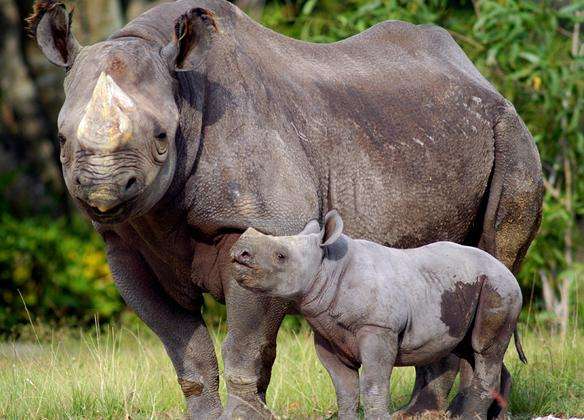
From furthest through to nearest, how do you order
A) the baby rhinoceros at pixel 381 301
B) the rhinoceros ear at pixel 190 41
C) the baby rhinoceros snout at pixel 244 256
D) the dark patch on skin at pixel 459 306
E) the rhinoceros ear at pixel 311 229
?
the rhinoceros ear at pixel 190 41 < the dark patch on skin at pixel 459 306 < the rhinoceros ear at pixel 311 229 < the baby rhinoceros at pixel 381 301 < the baby rhinoceros snout at pixel 244 256

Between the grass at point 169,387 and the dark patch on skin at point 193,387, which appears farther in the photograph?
the grass at point 169,387

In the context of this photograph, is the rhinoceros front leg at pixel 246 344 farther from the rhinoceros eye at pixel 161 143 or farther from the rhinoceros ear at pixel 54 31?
the rhinoceros ear at pixel 54 31

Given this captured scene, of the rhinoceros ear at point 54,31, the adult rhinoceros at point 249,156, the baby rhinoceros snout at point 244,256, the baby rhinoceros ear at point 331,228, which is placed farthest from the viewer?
the rhinoceros ear at point 54,31

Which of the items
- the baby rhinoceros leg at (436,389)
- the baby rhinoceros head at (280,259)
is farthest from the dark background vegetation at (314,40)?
the baby rhinoceros head at (280,259)

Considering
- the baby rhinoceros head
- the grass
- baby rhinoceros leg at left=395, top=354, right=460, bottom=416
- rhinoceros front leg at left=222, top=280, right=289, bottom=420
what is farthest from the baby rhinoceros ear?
baby rhinoceros leg at left=395, top=354, right=460, bottom=416

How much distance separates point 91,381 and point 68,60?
2.46 m

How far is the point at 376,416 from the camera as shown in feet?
19.2

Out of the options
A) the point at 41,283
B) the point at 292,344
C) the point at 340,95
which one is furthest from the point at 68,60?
the point at 41,283

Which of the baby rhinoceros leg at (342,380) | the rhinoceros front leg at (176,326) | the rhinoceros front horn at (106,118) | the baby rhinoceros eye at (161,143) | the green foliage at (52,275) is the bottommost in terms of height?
the green foliage at (52,275)

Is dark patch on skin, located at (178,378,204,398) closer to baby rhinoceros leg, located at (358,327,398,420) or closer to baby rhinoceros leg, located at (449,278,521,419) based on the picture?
baby rhinoceros leg, located at (449,278,521,419)

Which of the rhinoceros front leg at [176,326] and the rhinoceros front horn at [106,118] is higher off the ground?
the rhinoceros front horn at [106,118]

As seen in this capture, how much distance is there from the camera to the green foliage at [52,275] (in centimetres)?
1408

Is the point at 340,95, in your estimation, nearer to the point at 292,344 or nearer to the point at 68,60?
the point at 68,60

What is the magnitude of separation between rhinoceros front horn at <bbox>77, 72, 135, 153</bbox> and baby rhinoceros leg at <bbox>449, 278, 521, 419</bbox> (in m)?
1.87
